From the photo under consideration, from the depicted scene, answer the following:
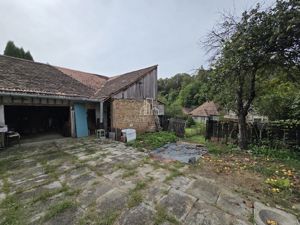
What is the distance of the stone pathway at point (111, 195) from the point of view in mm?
2377

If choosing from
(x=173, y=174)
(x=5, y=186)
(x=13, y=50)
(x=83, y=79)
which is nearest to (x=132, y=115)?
(x=83, y=79)

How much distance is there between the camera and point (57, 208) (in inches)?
99.8

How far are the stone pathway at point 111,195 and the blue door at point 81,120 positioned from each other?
3773mm

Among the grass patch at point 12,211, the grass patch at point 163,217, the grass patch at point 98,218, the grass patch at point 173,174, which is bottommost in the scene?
the grass patch at point 173,174

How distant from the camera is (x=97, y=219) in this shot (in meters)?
2.31

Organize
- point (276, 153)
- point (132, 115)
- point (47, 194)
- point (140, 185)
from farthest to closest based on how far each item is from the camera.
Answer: point (132, 115), point (276, 153), point (140, 185), point (47, 194)

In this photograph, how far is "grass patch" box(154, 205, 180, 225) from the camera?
2.29 m

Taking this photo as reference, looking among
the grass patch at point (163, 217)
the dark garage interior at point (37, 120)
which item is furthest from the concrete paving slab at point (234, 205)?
the dark garage interior at point (37, 120)

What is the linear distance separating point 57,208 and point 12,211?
70cm

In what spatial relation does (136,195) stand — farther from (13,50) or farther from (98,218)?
(13,50)

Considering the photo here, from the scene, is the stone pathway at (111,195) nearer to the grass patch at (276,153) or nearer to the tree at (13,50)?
the grass patch at (276,153)

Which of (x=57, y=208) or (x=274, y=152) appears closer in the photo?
(x=57, y=208)

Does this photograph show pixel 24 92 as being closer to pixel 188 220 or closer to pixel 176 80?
pixel 188 220

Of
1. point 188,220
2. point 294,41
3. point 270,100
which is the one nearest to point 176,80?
point 270,100
